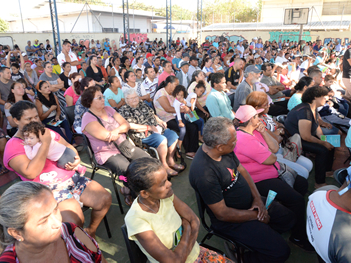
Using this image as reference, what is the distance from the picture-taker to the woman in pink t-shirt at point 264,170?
226 centimetres

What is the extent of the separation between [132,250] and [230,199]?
2.99 feet

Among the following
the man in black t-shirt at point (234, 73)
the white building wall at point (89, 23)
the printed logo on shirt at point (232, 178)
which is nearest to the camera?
the printed logo on shirt at point (232, 178)

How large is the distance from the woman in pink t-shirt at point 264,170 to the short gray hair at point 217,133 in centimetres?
54

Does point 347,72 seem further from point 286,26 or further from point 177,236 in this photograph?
point 286,26

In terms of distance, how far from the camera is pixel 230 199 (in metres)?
1.98

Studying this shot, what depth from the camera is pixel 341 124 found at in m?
3.98

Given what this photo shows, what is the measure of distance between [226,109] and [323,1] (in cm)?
3726

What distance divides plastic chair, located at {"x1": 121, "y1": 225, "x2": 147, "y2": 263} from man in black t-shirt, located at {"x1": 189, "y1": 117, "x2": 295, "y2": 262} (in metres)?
0.61

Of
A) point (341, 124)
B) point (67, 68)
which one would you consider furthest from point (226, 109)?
point (67, 68)

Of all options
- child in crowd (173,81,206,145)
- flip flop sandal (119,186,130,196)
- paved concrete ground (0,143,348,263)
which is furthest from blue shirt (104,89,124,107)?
flip flop sandal (119,186,130,196)

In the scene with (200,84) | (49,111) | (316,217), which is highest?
(200,84)

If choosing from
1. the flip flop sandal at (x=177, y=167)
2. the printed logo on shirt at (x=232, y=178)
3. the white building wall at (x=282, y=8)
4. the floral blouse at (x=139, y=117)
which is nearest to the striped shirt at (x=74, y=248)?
the printed logo on shirt at (x=232, y=178)

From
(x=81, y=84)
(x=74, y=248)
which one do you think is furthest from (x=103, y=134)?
(x=81, y=84)

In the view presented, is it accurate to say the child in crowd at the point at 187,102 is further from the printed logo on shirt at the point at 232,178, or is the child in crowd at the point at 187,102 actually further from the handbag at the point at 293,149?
the printed logo on shirt at the point at 232,178
